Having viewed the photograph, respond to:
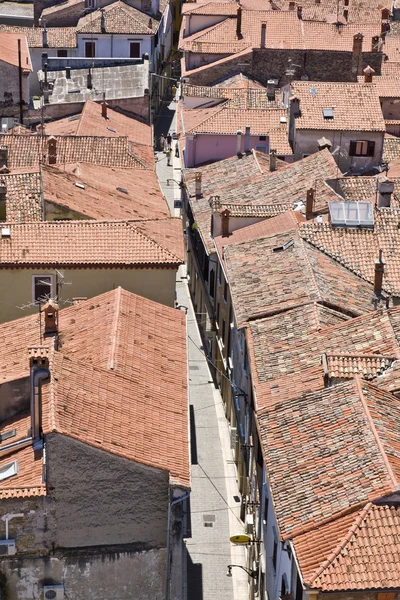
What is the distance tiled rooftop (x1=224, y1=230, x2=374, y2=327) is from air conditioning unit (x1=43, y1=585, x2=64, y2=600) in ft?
51.3

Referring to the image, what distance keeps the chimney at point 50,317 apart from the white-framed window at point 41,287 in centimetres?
447

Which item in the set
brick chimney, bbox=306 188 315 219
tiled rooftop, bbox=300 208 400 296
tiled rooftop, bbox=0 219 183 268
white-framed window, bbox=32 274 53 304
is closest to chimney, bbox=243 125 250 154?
brick chimney, bbox=306 188 315 219

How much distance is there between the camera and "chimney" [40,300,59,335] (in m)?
47.2

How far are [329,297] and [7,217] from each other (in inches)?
583

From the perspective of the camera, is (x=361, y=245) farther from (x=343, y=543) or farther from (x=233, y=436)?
(x=343, y=543)

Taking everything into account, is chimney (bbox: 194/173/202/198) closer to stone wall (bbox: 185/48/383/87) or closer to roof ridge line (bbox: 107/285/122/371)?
roof ridge line (bbox: 107/285/122/371)

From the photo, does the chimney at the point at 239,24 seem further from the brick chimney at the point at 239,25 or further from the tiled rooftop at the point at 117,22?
the tiled rooftop at the point at 117,22

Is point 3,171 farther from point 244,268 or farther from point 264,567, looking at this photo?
point 264,567

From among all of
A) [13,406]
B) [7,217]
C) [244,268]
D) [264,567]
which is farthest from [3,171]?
[264,567]

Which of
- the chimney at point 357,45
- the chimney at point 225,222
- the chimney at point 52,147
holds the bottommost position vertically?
the chimney at point 225,222

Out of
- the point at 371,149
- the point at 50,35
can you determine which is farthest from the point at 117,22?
the point at 371,149

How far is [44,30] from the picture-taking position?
104625 mm

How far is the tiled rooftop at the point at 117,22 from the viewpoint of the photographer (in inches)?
4117

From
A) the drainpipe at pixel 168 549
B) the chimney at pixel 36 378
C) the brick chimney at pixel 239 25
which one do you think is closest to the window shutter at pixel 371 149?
the brick chimney at pixel 239 25
